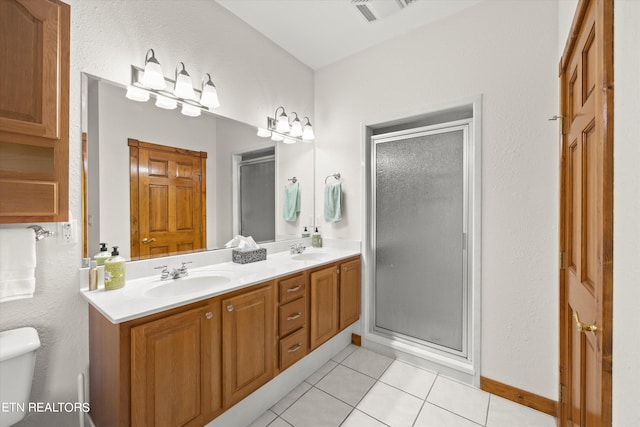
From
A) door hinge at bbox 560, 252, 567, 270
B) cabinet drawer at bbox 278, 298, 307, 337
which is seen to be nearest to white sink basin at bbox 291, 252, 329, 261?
cabinet drawer at bbox 278, 298, 307, 337

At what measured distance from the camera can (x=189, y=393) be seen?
1.30 m

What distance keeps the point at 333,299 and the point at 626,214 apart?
6.14 feet

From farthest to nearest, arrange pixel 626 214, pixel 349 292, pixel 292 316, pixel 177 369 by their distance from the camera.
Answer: pixel 349 292
pixel 292 316
pixel 177 369
pixel 626 214

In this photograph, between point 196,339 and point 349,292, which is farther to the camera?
point 349,292

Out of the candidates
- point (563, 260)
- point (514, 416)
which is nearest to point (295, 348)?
point (514, 416)

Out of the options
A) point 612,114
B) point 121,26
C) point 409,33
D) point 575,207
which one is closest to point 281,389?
point 575,207

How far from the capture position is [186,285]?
5.53 feet

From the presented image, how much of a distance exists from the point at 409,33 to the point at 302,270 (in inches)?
83.9

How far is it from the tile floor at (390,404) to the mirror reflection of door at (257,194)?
4.03ft

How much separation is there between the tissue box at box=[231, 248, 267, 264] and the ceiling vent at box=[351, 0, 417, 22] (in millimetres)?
1936

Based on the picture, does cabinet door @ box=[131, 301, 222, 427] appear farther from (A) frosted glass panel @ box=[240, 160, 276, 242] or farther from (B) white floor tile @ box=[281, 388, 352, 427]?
(A) frosted glass panel @ box=[240, 160, 276, 242]

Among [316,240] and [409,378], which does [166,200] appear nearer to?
[316,240]

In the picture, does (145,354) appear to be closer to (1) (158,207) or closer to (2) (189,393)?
(2) (189,393)

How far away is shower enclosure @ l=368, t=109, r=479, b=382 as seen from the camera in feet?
7.05
